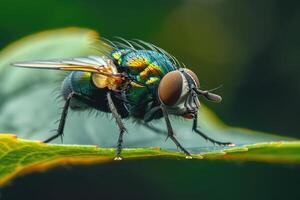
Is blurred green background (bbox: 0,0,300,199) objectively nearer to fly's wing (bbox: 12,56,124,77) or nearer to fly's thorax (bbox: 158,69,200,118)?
fly's thorax (bbox: 158,69,200,118)

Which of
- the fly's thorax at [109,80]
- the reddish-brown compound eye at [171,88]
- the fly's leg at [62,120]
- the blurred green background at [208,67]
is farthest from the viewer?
the blurred green background at [208,67]

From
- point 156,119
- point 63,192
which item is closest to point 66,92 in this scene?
point 156,119

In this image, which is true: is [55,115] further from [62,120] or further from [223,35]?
[223,35]

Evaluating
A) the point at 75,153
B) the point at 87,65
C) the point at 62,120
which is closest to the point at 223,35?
the point at 87,65

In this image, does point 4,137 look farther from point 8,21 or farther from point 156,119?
point 8,21

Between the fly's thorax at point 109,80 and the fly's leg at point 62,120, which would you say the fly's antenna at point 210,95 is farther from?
the fly's leg at point 62,120

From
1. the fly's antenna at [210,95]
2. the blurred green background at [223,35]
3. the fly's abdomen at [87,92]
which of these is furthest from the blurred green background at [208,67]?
the fly's abdomen at [87,92]
